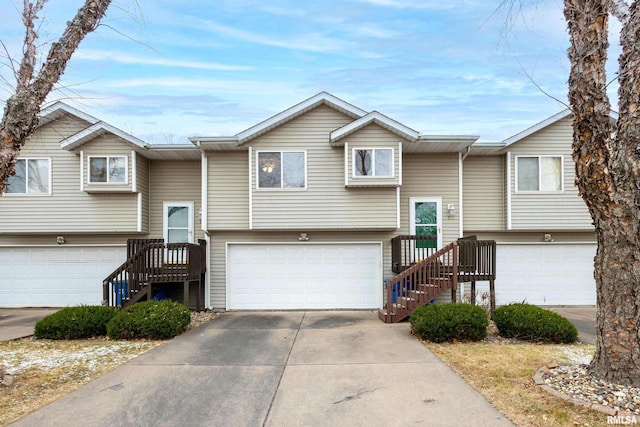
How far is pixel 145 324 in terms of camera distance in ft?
24.4

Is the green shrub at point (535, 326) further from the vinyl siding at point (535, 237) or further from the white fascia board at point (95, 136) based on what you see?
the white fascia board at point (95, 136)

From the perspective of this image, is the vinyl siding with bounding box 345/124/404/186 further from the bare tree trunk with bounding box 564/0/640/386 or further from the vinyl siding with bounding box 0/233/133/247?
the vinyl siding with bounding box 0/233/133/247

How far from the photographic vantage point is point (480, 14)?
584cm

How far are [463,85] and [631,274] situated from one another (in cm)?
1105

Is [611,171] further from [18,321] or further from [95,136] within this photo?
[18,321]

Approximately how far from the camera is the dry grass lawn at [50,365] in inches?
181

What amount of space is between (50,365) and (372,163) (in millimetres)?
7975

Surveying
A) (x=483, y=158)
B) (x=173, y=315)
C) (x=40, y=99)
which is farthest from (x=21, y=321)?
(x=483, y=158)

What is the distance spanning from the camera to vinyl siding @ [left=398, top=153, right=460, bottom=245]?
11336mm

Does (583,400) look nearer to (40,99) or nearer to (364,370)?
(364,370)

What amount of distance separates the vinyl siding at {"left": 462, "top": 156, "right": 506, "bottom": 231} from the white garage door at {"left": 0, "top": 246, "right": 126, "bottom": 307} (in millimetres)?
10422

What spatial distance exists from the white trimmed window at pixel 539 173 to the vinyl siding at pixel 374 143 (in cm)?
393

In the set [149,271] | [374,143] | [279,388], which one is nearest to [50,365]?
[279,388]

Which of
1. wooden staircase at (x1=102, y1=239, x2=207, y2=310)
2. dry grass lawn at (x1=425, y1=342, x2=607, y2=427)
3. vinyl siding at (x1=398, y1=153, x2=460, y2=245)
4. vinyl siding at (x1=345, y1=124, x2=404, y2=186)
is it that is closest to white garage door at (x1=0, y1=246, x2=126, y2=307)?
wooden staircase at (x1=102, y1=239, x2=207, y2=310)
